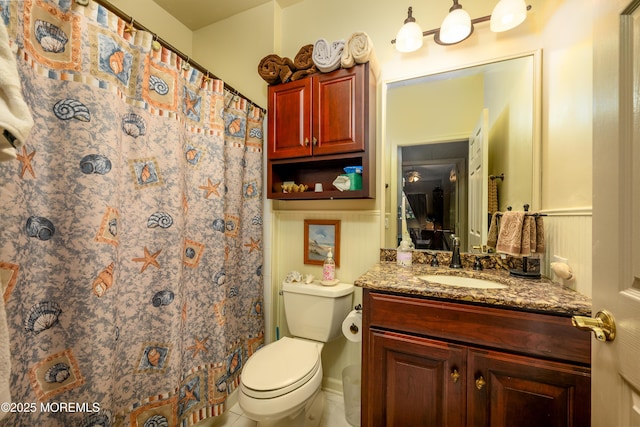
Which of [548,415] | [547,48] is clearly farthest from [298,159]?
[548,415]

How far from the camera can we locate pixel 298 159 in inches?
60.2

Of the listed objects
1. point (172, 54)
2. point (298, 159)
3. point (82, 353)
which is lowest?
point (82, 353)

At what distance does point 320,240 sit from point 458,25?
144 centimetres

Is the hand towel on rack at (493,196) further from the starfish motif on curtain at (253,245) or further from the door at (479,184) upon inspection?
the starfish motif on curtain at (253,245)

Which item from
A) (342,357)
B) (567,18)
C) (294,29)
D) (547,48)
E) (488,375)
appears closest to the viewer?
(488,375)

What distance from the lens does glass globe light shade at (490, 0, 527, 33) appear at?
120 cm

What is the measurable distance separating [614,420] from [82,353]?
4.75 feet

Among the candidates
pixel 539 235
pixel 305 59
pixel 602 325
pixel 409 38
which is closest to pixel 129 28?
pixel 305 59

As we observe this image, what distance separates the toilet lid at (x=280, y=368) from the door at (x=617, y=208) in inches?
37.4

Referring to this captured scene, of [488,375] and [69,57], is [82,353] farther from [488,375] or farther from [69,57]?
[488,375]

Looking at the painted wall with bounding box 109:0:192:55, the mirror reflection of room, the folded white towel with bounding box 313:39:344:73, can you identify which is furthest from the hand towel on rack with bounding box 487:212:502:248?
the painted wall with bounding box 109:0:192:55

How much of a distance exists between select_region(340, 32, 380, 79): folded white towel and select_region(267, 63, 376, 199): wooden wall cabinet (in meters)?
0.04

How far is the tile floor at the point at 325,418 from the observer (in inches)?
54.9

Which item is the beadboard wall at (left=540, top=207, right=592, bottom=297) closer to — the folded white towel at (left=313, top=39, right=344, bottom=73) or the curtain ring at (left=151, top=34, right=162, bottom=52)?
the folded white towel at (left=313, top=39, right=344, bottom=73)
